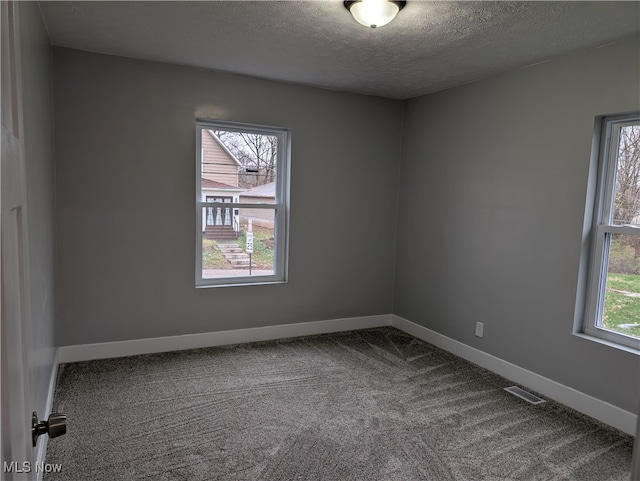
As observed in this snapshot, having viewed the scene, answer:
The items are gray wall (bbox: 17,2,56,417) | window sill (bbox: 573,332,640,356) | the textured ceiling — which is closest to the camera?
gray wall (bbox: 17,2,56,417)

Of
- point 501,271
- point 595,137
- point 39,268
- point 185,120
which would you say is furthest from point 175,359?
point 595,137

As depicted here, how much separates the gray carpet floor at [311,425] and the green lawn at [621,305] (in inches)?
25.0

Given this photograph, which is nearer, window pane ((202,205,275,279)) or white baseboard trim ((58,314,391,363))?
white baseboard trim ((58,314,391,363))

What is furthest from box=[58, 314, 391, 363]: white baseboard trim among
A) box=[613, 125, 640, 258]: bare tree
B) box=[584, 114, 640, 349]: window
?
box=[613, 125, 640, 258]: bare tree

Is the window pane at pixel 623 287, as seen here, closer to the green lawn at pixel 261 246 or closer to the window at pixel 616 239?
the window at pixel 616 239

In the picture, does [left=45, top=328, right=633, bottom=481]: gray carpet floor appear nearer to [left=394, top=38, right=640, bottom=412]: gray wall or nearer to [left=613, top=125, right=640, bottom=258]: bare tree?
[left=394, top=38, right=640, bottom=412]: gray wall

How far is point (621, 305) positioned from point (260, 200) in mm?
2943

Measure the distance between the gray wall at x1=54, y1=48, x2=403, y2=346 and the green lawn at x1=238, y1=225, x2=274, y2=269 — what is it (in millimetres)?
223

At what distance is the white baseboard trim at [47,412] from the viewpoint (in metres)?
2.05

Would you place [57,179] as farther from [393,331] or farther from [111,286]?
[393,331]

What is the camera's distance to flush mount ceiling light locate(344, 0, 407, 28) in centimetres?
225

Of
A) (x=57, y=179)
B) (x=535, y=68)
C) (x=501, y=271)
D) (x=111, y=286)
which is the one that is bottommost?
(x=111, y=286)

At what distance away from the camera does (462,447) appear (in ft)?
8.07

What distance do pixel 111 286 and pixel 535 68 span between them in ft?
12.0
